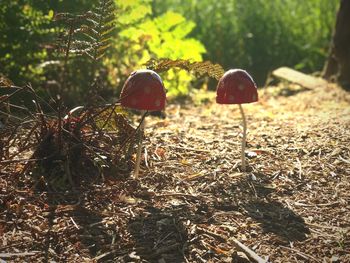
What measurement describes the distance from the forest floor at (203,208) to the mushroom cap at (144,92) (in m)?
0.60

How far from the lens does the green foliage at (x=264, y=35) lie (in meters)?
8.48

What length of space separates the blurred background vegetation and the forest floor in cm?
81

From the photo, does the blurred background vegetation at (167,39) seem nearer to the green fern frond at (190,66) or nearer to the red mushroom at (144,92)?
the green fern frond at (190,66)

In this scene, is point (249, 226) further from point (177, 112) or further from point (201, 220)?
point (177, 112)

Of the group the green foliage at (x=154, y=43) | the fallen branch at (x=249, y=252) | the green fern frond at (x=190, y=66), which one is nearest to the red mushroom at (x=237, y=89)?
the green fern frond at (x=190, y=66)

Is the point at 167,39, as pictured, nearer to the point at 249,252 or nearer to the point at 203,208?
the point at 203,208

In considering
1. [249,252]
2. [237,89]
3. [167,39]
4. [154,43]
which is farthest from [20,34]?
[249,252]

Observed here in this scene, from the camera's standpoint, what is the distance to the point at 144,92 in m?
3.29

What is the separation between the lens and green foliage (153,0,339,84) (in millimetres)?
8477

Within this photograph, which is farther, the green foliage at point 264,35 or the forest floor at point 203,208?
the green foliage at point 264,35

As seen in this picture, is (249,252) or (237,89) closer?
(249,252)

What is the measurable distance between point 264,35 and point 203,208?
601 centimetres

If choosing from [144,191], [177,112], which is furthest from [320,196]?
[177,112]

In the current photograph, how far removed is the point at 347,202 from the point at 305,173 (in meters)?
0.48
